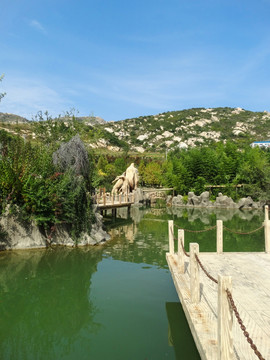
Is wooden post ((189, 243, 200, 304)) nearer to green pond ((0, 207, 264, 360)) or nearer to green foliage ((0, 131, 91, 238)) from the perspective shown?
green pond ((0, 207, 264, 360))

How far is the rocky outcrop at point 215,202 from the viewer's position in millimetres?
26359

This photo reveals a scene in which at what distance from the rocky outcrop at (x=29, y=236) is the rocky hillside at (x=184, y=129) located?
52.4m

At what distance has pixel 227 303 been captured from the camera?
8.68 ft

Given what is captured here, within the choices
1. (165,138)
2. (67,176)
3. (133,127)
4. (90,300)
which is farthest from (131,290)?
(133,127)

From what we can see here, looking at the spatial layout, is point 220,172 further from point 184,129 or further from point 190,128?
point 190,128

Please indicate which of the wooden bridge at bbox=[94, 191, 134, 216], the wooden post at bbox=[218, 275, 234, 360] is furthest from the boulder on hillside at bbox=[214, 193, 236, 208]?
the wooden post at bbox=[218, 275, 234, 360]

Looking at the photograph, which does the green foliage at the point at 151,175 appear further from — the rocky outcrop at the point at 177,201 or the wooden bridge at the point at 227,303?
the wooden bridge at the point at 227,303

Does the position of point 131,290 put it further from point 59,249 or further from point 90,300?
point 59,249

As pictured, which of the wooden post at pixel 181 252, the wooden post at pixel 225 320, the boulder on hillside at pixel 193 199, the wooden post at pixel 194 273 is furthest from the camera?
the boulder on hillside at pixel 193 199

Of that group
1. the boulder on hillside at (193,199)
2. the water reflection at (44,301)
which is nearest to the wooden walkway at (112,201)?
the water reflection at (44,301)

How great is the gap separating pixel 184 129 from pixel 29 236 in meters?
77.1

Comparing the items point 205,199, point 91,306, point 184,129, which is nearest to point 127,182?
point 205,199

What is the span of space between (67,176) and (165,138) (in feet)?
228

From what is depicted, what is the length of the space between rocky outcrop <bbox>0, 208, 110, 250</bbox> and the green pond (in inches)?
15.4
